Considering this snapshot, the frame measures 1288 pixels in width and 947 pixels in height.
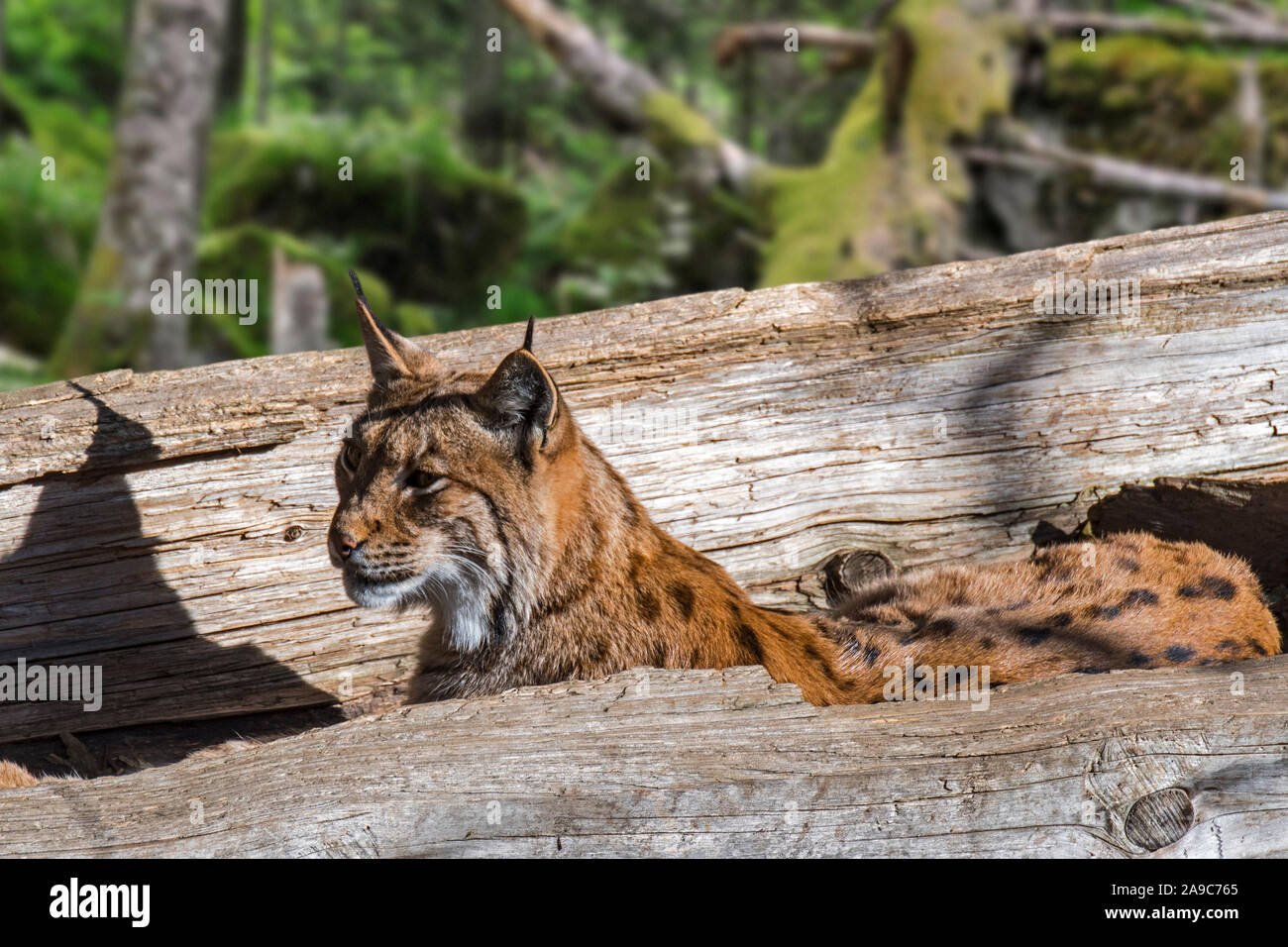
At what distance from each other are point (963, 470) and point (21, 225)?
13051mm

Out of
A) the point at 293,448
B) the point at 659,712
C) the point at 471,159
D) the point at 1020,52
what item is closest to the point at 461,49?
the point at 471,159

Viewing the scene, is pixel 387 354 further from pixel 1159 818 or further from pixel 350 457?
pixel 1159 818

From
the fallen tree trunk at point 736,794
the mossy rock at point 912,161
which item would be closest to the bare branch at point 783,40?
the mossy rock at point 912,161

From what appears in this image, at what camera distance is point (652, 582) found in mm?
3699

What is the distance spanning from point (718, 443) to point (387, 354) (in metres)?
1.34

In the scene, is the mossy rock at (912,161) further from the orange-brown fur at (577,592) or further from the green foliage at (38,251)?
the green foliage at (38,251)

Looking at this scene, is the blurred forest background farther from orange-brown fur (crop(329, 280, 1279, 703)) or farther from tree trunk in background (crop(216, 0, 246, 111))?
orange-brown fur (crop(329, 280, 1279, 703))

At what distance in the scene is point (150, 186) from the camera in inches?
412

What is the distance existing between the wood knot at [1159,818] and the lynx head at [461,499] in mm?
1891

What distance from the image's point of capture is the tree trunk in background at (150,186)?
10.4 m

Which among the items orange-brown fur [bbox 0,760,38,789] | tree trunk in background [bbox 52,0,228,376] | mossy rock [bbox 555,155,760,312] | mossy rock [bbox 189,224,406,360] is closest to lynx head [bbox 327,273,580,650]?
orange-brown fur [bbox 0,760,38,789]

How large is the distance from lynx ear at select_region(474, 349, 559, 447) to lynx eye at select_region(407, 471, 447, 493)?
0.88 feet

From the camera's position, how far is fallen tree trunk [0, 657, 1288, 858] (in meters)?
2.79

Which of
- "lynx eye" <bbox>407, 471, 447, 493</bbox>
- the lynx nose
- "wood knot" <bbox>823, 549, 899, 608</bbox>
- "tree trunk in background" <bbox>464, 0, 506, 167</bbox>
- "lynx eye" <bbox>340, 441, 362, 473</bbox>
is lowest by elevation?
"wood knot" <bbox>823, 549, 899, 608</bbox>
